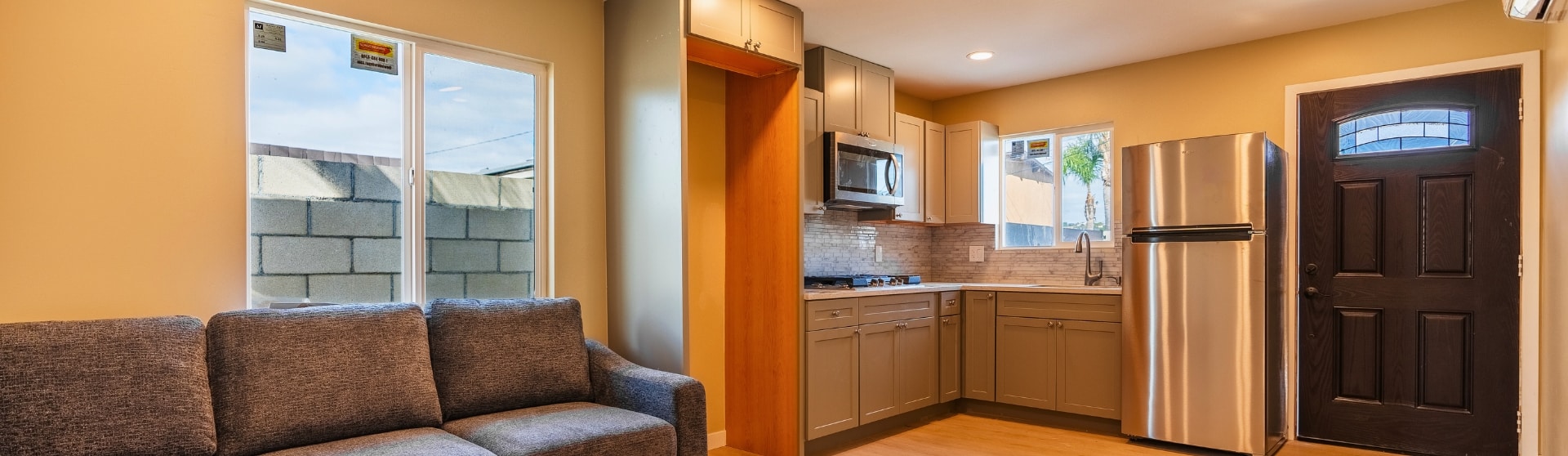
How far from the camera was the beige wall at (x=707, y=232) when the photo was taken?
12.6 ft

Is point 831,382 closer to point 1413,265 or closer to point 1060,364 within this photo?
point 1060,364

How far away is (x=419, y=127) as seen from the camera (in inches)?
120

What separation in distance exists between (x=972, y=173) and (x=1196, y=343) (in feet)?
5.86

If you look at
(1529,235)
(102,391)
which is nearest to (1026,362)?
(1529,235)

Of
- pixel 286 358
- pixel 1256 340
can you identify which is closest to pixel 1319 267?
pixel 1256 340

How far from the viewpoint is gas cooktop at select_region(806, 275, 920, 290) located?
13.8ft

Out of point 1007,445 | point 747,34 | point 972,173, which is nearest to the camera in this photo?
point 747,34

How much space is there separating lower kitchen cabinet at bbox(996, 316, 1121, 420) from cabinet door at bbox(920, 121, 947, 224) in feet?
2.79

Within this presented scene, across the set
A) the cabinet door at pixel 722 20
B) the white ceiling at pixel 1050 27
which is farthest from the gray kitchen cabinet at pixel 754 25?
the white ceiling at pixel 1050 27

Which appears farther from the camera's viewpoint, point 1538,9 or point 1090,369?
point 1090,369

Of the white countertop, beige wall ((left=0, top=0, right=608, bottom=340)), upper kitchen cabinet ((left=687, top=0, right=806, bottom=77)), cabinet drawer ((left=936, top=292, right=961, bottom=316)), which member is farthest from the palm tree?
beige wall ((left=0, top=0, right=608, bottom=340))

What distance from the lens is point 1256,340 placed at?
12.0 feet

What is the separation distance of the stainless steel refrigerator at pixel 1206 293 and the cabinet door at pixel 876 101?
133cm

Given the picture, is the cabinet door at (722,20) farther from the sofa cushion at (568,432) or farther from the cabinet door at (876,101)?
the sofa cushion at (568,432)
